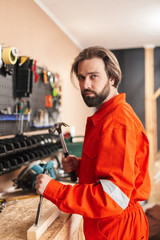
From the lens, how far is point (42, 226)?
1215mm

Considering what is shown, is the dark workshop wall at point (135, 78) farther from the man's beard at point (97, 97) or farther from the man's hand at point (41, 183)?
the man's hand at point (41, 183)

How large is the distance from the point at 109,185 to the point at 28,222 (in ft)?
2.18

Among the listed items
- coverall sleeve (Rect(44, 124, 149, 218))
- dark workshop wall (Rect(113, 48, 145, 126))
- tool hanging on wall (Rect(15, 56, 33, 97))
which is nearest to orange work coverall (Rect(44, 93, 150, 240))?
coverall sleeve (Rect(44, 124, 149, 218))

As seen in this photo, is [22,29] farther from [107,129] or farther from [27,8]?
[107,129]

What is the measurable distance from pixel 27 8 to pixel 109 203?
2096mm

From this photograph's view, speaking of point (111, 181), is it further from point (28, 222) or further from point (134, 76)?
point (134, 76)

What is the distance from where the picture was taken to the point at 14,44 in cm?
209

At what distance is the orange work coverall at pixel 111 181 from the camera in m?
0.99

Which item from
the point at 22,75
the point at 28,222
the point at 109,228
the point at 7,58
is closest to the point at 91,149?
the point at 109,228

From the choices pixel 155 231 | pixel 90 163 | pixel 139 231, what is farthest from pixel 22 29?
pixel 155 231

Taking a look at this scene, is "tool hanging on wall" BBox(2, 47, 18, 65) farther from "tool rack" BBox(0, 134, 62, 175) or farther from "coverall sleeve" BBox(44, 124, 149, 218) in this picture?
"coverall sleeve" BBox(44, 124, 149, 218)

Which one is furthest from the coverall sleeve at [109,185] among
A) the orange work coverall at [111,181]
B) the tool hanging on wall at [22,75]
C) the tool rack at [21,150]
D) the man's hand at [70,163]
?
the tool hanging on wall at [22,75]

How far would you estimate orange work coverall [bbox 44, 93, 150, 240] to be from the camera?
0.99 meters

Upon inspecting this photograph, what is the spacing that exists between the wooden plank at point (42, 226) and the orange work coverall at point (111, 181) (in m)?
0.21
